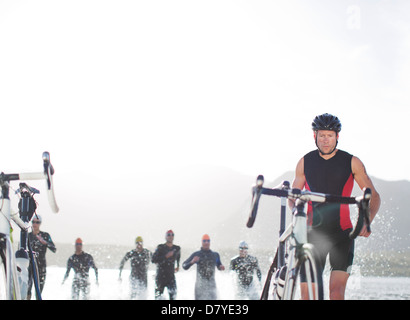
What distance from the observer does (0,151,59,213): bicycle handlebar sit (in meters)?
4.46

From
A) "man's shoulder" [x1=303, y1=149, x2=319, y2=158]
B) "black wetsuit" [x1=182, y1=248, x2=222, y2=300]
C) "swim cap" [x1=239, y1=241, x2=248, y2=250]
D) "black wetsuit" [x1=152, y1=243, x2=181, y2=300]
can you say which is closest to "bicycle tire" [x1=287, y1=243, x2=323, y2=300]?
"man's shoulder" [x1=303, y1=149, x2=319, y2=158]

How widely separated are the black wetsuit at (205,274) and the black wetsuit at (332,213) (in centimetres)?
846

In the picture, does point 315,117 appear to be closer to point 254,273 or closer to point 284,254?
point 284,254

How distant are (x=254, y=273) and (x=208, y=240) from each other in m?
1.64

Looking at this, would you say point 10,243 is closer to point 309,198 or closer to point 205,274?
point 309,198

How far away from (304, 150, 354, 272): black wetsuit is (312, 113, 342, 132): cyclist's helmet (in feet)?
1.04

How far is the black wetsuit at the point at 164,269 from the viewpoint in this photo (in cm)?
1387

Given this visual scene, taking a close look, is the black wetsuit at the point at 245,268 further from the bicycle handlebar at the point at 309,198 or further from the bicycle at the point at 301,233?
the bicycle handlebar at the point at 309,198

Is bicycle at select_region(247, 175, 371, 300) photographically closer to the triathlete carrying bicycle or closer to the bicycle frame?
the bicycle frame

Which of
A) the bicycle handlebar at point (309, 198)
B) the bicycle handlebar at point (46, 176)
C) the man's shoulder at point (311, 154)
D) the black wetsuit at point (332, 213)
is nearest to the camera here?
the bicycle handlebar at point (309, 198)

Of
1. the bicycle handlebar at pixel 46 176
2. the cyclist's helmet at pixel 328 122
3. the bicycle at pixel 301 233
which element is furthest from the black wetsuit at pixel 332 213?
the bicycle handlebar at pixel 46 176

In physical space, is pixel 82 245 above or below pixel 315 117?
below
